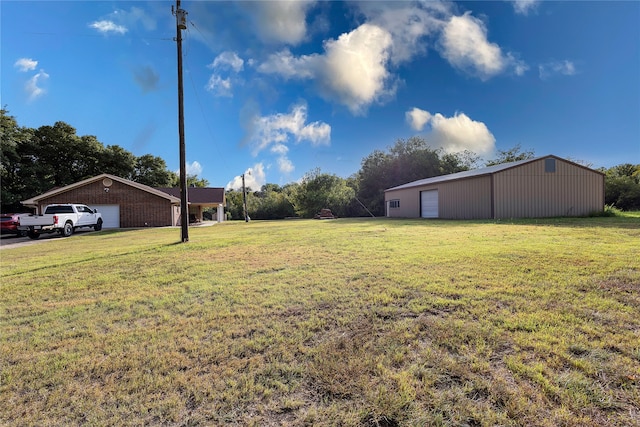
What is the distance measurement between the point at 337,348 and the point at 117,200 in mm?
26713

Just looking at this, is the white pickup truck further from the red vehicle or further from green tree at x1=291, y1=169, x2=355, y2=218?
green tree at x1=291, y1=169, x2=355, y2=218

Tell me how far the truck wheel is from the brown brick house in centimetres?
634

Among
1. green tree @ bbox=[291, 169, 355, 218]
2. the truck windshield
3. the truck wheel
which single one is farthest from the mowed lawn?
green tree @ bbox=[291, 169, 355, 218]

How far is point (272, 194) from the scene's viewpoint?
4638cm

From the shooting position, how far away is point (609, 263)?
4902 millimetres

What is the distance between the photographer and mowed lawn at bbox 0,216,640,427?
2072 mm

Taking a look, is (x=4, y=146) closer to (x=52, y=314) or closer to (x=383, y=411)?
(x=52, y=314)

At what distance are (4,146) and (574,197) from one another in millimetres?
43767

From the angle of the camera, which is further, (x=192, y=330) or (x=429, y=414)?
(x=192, y=330)

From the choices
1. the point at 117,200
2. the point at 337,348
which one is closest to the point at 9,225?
the point at 117,200

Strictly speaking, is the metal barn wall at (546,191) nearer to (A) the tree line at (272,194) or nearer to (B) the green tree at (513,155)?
(A) the tree line at (272,194)

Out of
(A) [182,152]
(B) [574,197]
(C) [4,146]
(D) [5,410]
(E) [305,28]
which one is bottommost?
(D) [5,410]

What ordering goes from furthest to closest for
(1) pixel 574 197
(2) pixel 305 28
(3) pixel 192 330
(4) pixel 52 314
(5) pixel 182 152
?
(1) pixel 574 197, (2) pixel 305 28, (5) pixel 182 152, (4) pixel 52 314, (3) pixel 192 330

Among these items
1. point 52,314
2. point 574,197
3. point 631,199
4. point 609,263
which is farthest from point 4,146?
point 631,199
